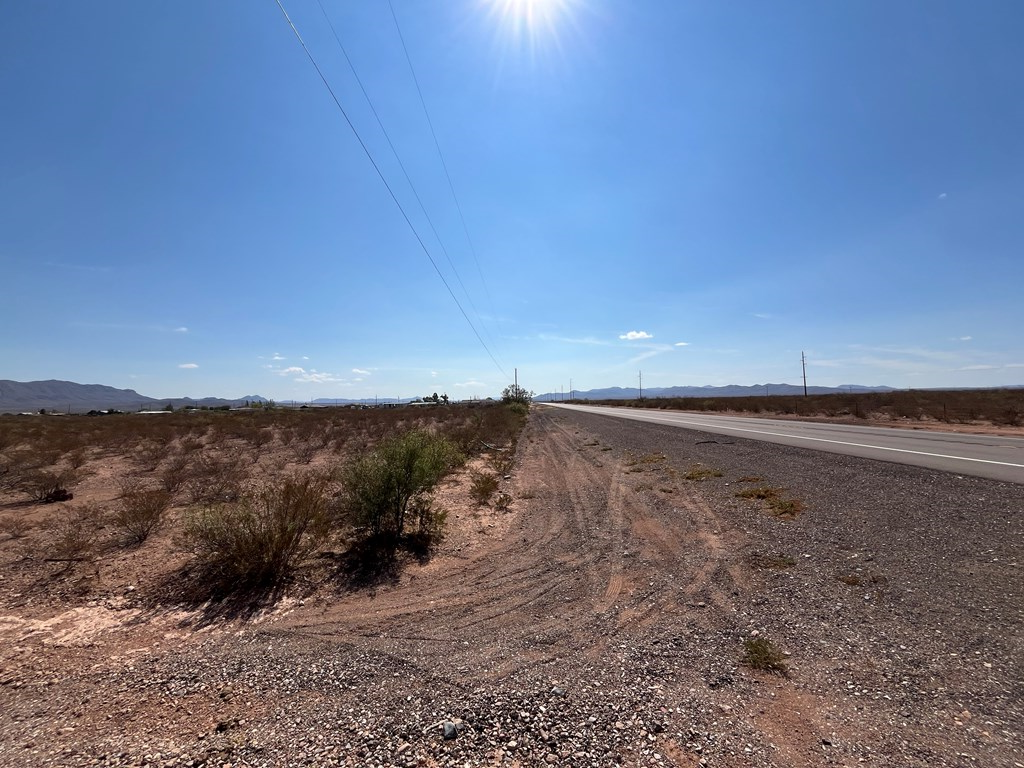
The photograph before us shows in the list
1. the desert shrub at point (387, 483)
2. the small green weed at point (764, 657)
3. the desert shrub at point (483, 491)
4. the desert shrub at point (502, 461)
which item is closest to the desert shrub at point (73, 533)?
the desert shrub at point (387, 483)

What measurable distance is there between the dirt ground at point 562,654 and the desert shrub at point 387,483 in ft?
3.25

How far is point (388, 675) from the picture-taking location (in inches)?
139

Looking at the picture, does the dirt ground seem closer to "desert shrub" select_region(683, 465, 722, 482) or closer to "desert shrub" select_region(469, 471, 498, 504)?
"desert shrub" select_region(469, 471, 498, 504)

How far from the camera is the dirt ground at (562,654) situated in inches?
107

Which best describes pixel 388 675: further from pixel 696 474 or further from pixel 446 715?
pixel 696 474

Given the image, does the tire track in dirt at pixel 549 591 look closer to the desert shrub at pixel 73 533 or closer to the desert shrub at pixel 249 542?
the desert shrub at pixel 249 542

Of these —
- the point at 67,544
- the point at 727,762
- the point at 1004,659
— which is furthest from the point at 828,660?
the point at 67,544

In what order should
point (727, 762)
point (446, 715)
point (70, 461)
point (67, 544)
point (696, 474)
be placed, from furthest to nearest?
point (70, 461)
point (696, 474)
point (67, 544)
point (446, 715)
point (727, 762)

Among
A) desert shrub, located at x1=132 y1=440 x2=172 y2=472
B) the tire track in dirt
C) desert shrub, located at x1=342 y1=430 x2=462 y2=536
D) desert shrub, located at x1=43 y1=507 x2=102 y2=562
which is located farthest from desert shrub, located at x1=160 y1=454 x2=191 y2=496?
the tire track in dirt

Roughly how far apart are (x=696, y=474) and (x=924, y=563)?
20.5ft

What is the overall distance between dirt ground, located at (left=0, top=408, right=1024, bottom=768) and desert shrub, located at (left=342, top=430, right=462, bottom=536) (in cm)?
99

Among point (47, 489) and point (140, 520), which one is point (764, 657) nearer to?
point (140, 520)

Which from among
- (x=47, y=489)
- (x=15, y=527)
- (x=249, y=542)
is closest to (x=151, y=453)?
(x=47, y=489)

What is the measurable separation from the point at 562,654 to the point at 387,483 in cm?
422
